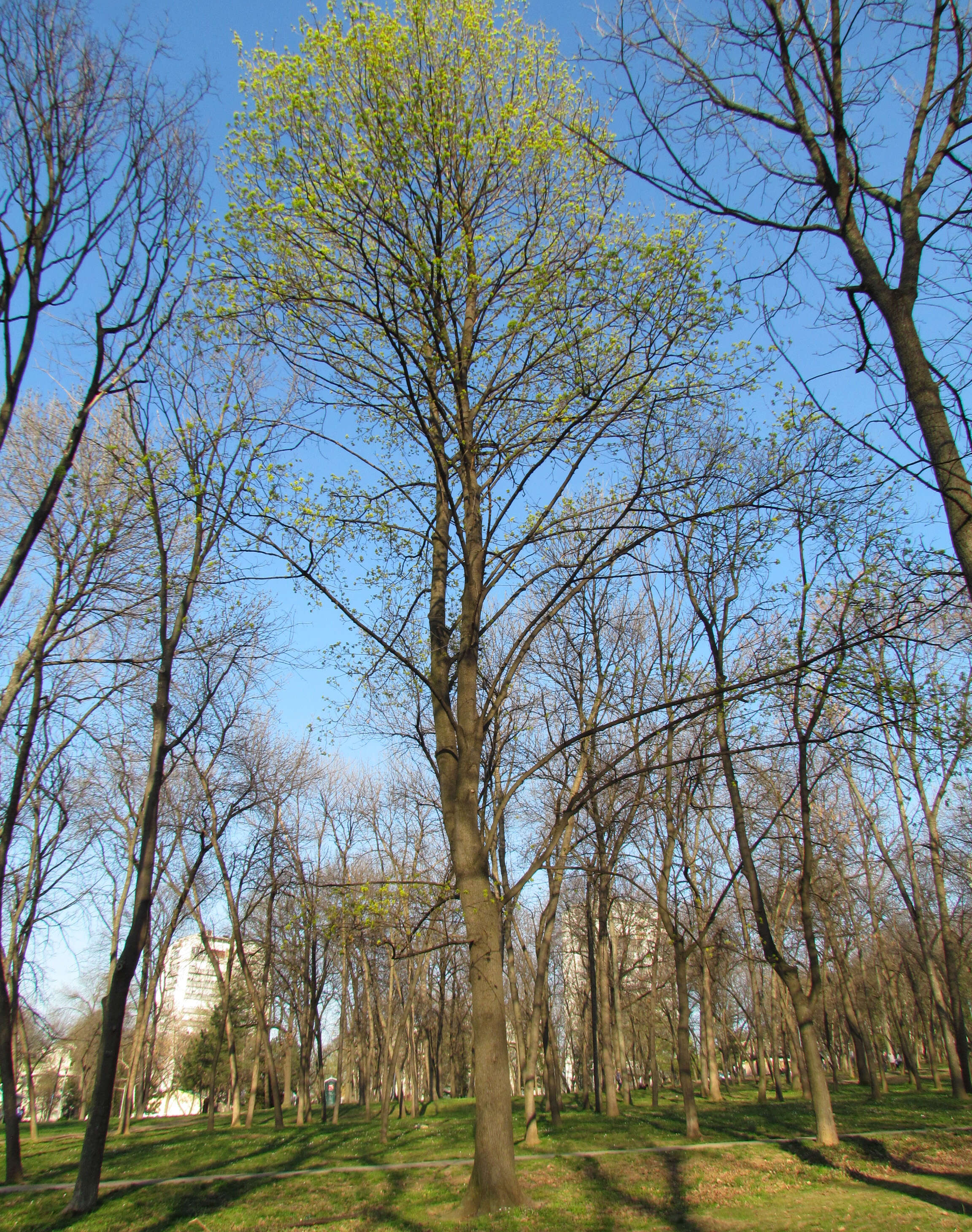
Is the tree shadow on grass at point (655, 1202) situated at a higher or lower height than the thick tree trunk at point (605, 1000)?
lower

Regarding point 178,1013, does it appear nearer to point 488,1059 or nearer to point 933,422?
point 488,1059

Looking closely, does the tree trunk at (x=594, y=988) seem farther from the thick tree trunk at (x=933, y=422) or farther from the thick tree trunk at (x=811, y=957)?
the thick tree trunk at (x=933, y=422)

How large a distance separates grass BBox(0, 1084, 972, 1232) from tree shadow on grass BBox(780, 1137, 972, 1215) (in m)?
0.03

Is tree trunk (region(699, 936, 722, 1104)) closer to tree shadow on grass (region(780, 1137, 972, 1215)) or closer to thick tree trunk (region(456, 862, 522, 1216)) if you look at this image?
tree shadow on grass (region(780, 1137, 972, 1215))

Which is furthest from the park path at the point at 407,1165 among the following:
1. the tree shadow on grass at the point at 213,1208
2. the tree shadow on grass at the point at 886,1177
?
the tree shadow on grass at the point at 886,1177

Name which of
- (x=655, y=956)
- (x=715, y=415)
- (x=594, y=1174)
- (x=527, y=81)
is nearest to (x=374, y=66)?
(x=527, y=81)

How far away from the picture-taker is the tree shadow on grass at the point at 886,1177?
28.0 feet

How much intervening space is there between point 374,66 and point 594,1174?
44.4 feet

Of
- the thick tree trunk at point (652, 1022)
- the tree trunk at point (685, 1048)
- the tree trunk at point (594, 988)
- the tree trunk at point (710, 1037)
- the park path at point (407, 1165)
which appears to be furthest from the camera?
the tree trunk at point (710, 1037)

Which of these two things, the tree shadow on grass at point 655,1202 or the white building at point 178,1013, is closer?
the tree shadow on grass at point 655,1202

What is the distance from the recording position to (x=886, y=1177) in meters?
10.0

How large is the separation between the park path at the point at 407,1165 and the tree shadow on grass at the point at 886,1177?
0.55 m

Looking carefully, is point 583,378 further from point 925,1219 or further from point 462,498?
point 925,1219

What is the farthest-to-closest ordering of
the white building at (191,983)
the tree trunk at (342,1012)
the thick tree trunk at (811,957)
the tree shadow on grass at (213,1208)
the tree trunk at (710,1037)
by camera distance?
1. the white building at (191,983)
2. the tree trunk at (710,1037)
3. the thick tree trunk at (811,957)
4. the tree shadow on grass at (213,1208)
5. the tree trunk at (342,1012)
